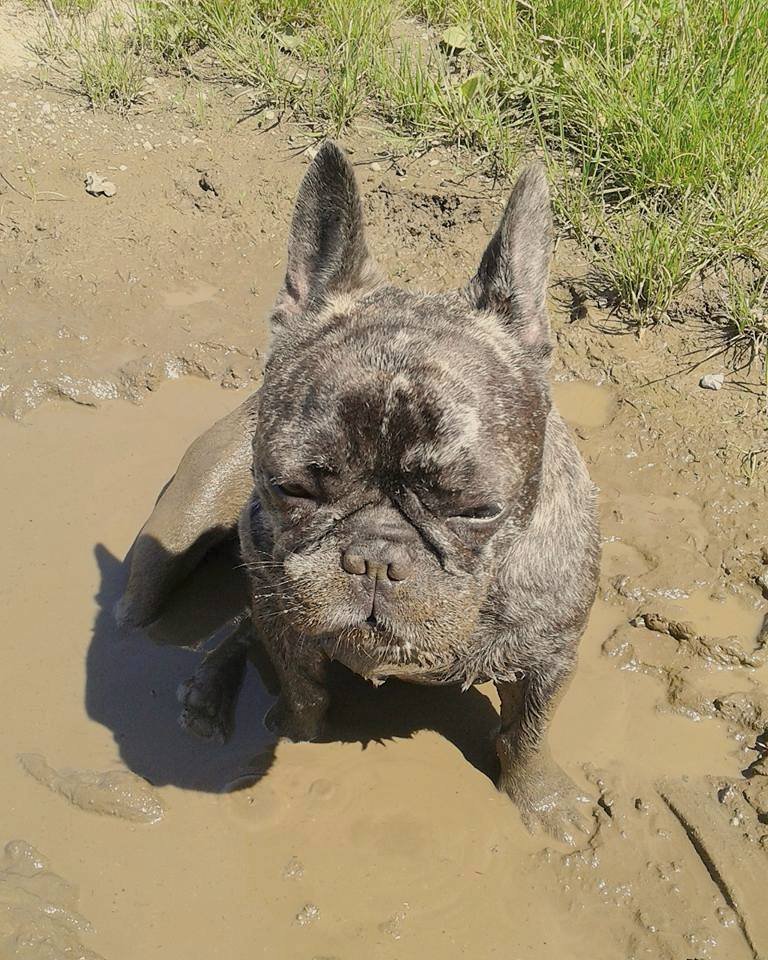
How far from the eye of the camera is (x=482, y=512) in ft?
9.90

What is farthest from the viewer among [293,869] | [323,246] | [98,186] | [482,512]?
[98,186]

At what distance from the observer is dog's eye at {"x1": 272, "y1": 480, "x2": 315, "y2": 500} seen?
119 inches

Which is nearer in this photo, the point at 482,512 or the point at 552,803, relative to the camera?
the point at 482,512

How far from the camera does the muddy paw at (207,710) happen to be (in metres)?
4.48

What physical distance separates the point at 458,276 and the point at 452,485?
3.44 metres

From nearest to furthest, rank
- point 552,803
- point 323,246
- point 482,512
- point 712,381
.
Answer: point 482,512 → point 323,246 → point 552,803 → point 712,381

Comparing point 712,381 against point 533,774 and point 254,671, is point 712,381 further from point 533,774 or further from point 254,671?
point 254,671

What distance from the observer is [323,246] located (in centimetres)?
350

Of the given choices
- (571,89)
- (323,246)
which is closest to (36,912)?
(323,246)

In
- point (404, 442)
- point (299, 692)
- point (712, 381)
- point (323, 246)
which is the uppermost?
point (323, 246)

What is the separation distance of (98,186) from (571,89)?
2900 mm

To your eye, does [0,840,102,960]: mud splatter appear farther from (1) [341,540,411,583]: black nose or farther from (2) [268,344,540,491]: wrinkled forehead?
(2) [268,344,540,491]: wrinkled forehead

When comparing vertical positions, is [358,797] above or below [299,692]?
below

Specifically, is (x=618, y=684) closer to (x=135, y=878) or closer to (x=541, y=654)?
(x=541, y=654)
